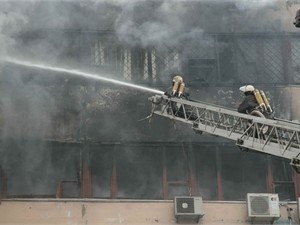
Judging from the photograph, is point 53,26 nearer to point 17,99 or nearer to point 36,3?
point 36,3

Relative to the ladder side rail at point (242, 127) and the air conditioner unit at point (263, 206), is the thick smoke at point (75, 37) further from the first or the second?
the ladder side rail at point (242, 127)

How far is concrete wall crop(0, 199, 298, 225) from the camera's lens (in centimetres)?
1437

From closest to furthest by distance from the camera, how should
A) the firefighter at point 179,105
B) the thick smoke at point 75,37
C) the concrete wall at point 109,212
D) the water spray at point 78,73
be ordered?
1. the firefighter at point 179,105
2. the concrete wall at point 109,212
3. the thick smoke at point 75,37
4. the water spray at point 78,73

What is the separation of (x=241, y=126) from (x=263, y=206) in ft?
10.5

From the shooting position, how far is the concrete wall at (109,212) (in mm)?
14367

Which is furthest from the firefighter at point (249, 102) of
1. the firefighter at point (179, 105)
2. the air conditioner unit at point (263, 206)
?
the air conditioner unit at point (263, 206)

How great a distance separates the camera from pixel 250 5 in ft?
54.3

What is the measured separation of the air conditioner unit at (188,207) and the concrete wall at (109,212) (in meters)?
0.26

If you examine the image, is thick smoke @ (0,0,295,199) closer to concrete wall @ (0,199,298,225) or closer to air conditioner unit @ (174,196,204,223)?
concrete wall @ (0,199,298,225)

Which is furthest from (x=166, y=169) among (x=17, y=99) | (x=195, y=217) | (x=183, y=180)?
(x=17, y=99)

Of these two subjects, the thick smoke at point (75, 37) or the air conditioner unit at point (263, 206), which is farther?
the thick smoke at point (75, 37)

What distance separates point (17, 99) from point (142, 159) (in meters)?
3.05

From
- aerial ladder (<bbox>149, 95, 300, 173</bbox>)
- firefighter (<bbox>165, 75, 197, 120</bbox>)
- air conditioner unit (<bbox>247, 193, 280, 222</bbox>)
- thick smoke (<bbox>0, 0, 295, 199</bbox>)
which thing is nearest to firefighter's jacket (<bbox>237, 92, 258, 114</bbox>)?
aerial ladder (<bbox>149, 95, 300, 173</bbox>)

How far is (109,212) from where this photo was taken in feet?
48.0
